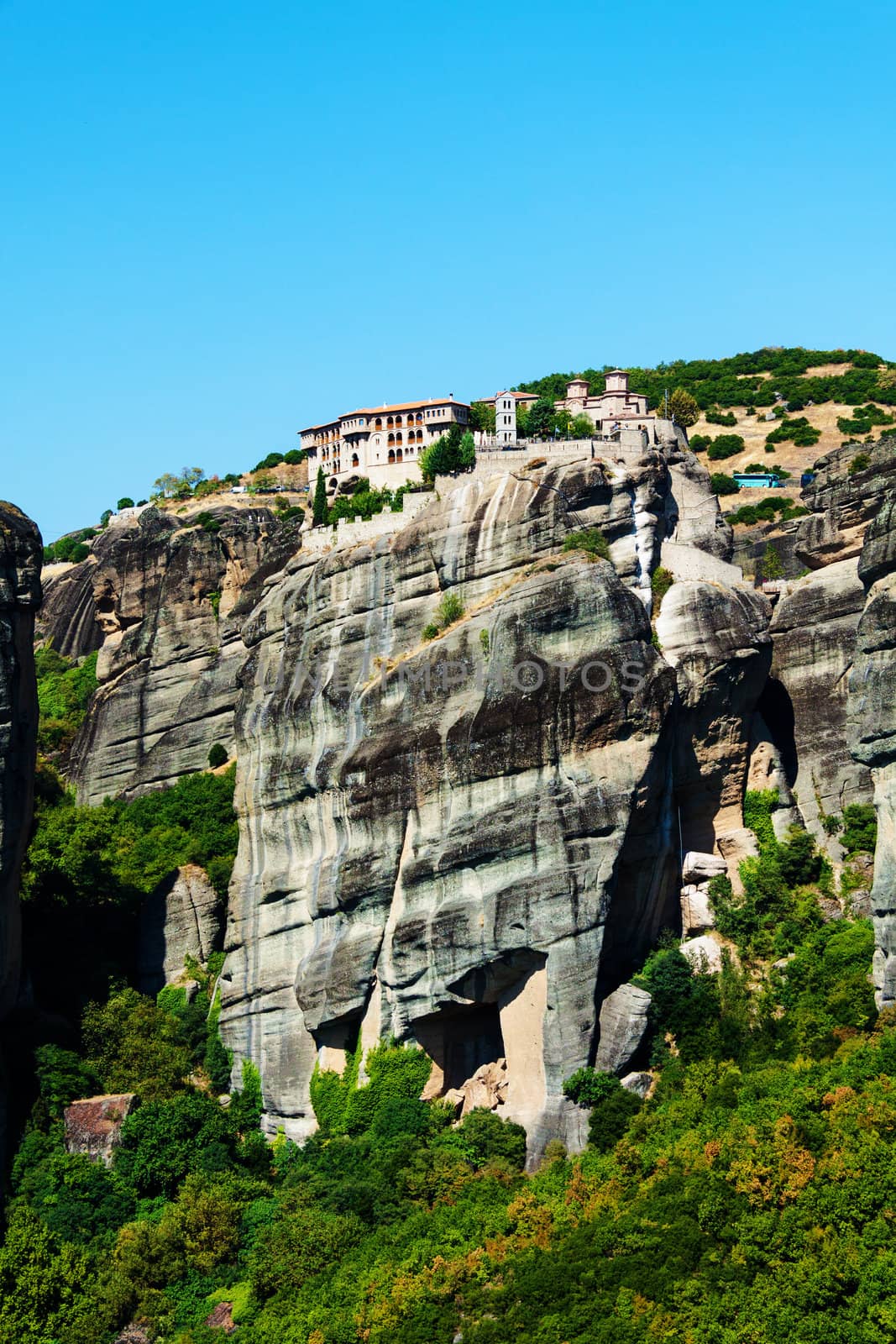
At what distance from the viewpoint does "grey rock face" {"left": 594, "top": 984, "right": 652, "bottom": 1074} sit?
206ft

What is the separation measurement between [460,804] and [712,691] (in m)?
7.53

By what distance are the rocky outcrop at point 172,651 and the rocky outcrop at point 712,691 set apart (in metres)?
17.5

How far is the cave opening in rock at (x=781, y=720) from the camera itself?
230 ft

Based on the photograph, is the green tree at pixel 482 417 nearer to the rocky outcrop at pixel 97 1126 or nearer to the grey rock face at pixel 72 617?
the grey rock face at pixel 72 617

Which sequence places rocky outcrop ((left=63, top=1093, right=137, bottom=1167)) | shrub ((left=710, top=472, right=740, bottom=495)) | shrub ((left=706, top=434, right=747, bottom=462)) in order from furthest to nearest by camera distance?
shrub ((left=706, top=434, right=747, bottom=462))
shrub ((left=710, top=472, right=740, bottom=495))
rocky outcrop ((left=63, top=1093, right=137, bottom=1167))

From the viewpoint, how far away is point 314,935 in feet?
232

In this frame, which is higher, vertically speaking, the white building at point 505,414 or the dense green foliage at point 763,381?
the dense green foliage at point 763,381

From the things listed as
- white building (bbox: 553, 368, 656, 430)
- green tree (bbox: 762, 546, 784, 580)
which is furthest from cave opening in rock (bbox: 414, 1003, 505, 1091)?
white building (bbox: 553, 368, 656, 430)

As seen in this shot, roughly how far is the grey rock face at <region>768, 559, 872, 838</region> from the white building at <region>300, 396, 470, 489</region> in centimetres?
1681

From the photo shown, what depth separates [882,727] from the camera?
196 feet

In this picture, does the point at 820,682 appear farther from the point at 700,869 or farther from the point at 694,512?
the point at 694,512

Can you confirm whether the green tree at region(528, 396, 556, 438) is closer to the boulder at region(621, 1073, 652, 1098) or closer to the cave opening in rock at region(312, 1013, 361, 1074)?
the cave opening in rock at region(312, 1013, 361, 1074)

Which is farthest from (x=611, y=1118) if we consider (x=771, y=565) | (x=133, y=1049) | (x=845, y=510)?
(x=771, y=565)

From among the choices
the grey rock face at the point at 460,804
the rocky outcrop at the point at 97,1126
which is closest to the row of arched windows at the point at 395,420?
the grey rock face at the point at 460,804
